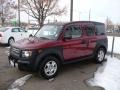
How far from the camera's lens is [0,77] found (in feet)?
21.8

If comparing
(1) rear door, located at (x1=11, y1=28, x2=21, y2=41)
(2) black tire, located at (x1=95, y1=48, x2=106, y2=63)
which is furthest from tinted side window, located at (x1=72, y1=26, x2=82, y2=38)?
(1) rear door, located at (x1=11, y1=28, x2=21, y2=41)

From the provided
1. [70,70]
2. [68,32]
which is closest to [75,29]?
[68,32]

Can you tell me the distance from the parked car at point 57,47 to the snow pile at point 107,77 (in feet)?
2.51

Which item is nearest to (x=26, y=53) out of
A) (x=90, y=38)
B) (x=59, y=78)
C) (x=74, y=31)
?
(x=59, y=78)

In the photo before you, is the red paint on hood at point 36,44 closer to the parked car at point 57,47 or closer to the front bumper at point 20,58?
the parked car at point 57,47

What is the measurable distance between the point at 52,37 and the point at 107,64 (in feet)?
9.93

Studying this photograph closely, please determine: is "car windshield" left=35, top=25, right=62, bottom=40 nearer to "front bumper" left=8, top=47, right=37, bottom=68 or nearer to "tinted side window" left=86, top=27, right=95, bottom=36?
"front bumper" left=8, top=47, right=37, bottom=68

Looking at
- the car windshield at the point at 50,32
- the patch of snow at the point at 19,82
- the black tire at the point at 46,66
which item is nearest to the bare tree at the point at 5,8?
the car windshield at the point at 50,32

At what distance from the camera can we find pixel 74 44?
728 centimetres

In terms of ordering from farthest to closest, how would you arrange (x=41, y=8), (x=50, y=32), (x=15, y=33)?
(x=41, y=8) < (x=15, y=33) < (x=50, y=32)

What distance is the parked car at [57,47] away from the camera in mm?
6238

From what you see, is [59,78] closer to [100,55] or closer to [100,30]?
[100,55]

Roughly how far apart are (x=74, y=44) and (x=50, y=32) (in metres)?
0.98

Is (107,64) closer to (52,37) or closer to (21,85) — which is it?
(52,37)
